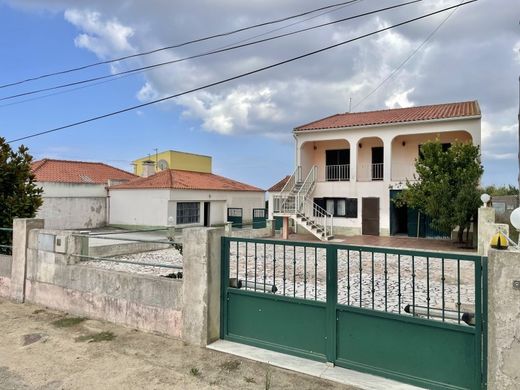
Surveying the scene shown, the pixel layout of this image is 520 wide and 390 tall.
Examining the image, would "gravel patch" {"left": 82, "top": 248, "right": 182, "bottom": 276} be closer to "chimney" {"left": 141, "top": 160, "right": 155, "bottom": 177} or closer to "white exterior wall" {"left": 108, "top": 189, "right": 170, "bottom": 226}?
"white exterior wall" {"left": 108, "top": 189, "right": 170, "bottom": 226}

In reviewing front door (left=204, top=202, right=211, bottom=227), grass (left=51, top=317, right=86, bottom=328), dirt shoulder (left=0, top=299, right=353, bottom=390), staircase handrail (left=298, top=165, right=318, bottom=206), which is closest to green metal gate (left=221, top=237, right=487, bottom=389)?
dirt shoulder (left=0, top=299, right=353, bottom=390)

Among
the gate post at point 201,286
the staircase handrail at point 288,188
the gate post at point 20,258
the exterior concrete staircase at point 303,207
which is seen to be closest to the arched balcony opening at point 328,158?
the staircase handrail at point 288,188

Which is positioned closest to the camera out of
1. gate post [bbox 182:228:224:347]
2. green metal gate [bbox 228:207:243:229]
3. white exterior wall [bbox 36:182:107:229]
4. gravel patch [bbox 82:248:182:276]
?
gate post [bbox 182:228:224:347]

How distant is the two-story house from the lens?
65.2ft

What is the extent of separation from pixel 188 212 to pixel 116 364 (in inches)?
828

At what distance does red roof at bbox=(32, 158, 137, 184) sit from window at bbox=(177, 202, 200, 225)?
6807mm

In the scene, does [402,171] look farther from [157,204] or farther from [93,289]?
[93,289]

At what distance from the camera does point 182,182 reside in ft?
83.5

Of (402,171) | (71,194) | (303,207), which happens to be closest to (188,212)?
(71,194)

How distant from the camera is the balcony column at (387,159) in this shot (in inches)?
803

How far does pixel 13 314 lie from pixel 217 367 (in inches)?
183

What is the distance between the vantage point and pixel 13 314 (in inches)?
267

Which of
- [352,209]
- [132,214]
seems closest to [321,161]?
[352,209]

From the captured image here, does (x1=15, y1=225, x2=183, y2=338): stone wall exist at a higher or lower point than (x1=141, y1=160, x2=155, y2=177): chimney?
lower
